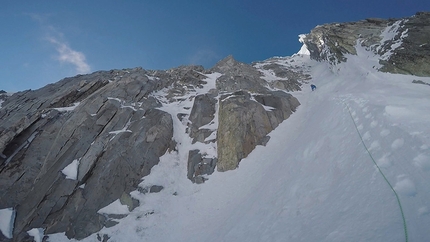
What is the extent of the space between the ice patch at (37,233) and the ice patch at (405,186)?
59.0 feet

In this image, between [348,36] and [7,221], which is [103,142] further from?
[348,36]

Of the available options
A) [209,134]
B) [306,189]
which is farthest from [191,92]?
[306,189]

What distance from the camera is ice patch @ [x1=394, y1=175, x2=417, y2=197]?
580 cm

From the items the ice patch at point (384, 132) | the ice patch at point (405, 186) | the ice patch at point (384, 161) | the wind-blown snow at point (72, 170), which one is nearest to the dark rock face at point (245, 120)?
the ice patch at point (384, 132)

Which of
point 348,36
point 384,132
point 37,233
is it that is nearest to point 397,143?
point 384,132

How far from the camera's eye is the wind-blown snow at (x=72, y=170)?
1662cm

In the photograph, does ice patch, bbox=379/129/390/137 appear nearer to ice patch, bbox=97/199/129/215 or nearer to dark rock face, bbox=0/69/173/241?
ice patch, bbox=97/199/129/215

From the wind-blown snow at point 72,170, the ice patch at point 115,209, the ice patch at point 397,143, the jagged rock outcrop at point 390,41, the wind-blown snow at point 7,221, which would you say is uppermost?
the jagged rock outcrop at point 390,41

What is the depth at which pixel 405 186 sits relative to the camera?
605 cm

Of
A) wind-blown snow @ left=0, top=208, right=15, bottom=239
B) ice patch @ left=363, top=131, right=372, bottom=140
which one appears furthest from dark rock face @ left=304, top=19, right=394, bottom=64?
wind-blown snow @ left=0, top=208, right=15, bottom=239

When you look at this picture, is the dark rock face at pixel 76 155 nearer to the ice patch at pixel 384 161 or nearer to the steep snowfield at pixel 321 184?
the steep snowfield at pixel 321 184

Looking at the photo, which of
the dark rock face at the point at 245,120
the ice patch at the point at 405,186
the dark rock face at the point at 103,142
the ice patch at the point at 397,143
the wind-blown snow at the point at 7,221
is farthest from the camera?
the dark rock face at the point at 245,120

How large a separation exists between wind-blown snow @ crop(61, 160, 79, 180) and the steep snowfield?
12.9 ft

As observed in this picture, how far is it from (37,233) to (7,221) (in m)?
2.18
